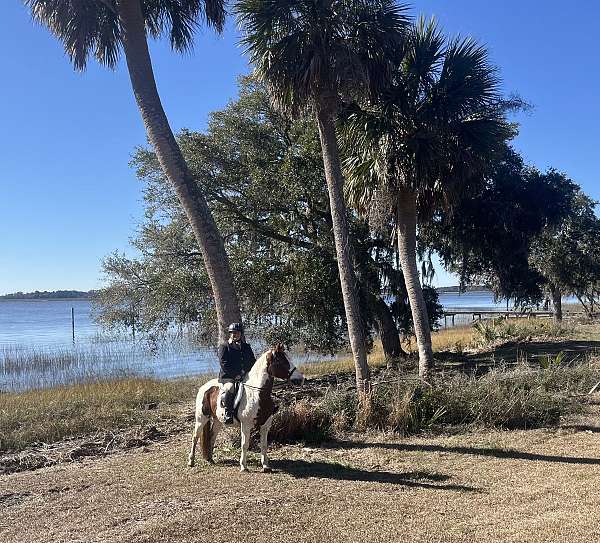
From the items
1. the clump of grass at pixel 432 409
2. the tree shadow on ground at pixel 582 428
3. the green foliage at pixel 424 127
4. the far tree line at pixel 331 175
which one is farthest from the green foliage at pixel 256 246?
the tree shadow on ground at pixel 582 428

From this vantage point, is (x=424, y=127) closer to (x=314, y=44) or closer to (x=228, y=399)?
(x=314, y=44)

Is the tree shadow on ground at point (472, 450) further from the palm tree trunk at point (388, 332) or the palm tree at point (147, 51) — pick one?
the palm tree trunk at point (388, 332)

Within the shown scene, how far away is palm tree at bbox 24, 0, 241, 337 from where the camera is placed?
1062 centimetres

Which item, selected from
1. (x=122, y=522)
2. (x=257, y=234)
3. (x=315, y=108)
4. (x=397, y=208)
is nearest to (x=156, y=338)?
(x=257, y=234)

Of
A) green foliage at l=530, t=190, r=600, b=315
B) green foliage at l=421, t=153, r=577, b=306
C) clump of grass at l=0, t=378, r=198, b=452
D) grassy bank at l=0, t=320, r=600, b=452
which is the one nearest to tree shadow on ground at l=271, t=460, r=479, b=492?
grassy bank at l=0, t=320, r=600, b=452

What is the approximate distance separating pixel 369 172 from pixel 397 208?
1326 mm

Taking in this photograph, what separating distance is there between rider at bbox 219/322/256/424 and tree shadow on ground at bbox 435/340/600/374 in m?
9.26

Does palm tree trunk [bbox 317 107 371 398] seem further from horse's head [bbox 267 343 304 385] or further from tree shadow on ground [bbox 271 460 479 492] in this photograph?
horse's head [bbox 267 343 304 385]

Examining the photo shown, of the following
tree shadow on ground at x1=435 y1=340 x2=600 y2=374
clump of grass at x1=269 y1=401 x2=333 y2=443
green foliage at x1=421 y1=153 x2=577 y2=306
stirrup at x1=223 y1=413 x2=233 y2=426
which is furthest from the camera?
green foliage at x1=421 y1=153 x2=577 y2=306

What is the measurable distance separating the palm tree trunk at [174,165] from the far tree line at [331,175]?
0.10 ft

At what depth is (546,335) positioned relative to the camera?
22234mm

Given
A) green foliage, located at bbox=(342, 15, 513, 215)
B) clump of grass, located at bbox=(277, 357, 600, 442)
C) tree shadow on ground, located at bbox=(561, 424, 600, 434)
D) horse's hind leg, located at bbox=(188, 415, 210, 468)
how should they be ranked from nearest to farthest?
horse's hind leg, located at bbox=(188, 415, 210, 468), tree shadow on ground, located at bbox=(561, 424, 600, 434), clump of grass, located at bbox=(277, 357, 600, 442), green foliage, located at bbox=(342, 15, 513, 215)

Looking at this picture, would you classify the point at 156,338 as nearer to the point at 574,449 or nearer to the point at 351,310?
the point at 351,310

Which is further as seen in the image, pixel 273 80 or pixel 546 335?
A: pixel 546 335
